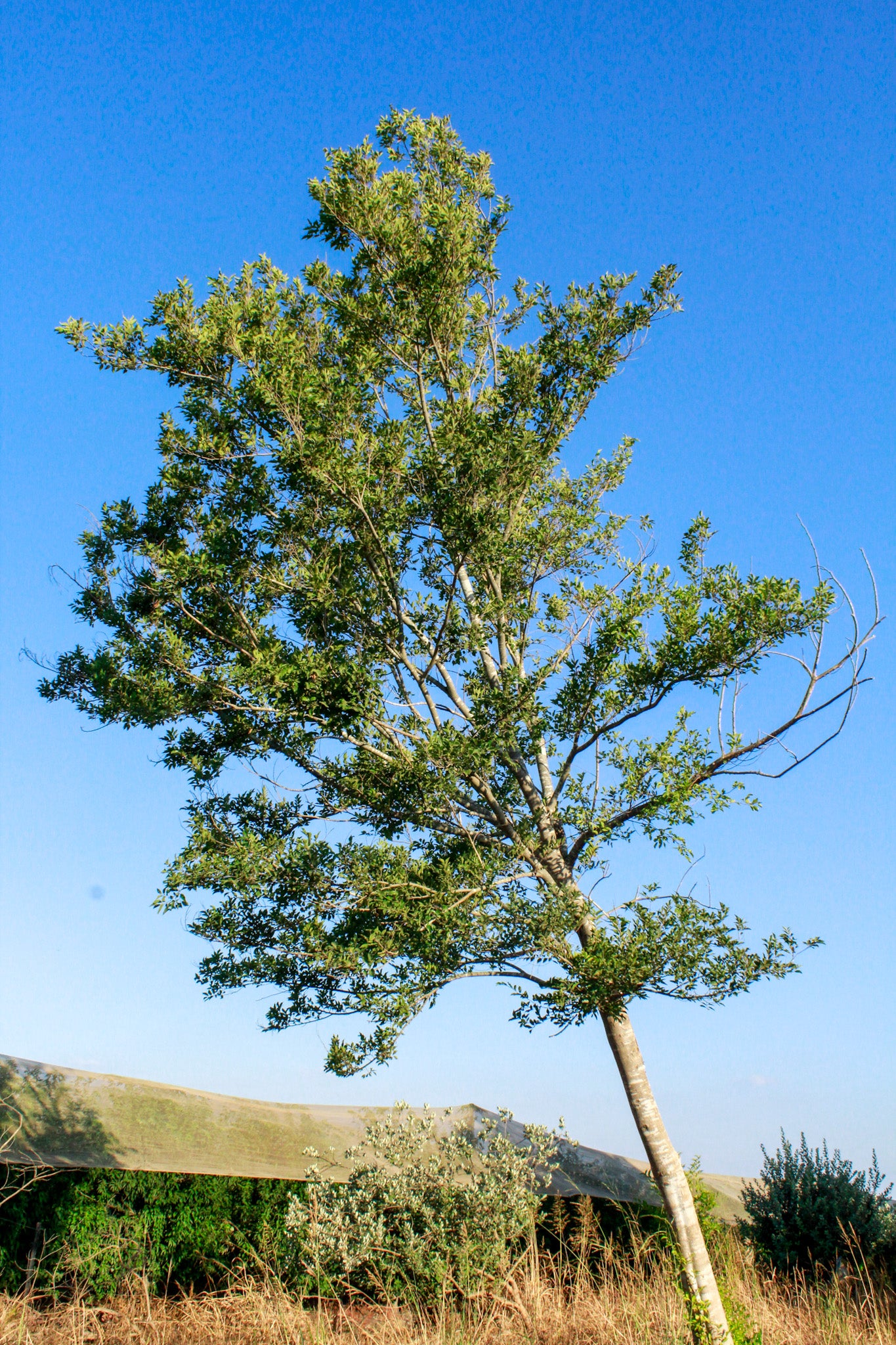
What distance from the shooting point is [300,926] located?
30.4ft

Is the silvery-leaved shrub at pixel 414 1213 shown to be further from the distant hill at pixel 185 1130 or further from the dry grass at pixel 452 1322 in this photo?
the distant hill at pixel 185 1130

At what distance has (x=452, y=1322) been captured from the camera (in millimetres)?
6797

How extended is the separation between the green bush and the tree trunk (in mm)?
4385

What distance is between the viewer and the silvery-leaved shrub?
28.8 feet

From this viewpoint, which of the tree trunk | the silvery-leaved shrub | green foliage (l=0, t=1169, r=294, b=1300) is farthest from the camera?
green foliage (l=0, t=1169, r=294, b=1300)

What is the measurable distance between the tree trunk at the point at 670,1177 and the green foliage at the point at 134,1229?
4181mm

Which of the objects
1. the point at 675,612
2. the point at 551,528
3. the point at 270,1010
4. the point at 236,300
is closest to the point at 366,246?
the point at 236,300

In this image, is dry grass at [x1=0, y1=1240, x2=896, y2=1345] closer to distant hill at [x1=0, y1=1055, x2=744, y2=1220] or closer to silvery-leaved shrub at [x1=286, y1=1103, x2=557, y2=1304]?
silvery-leaved shrub at [x1=286, y1=1103, x2=557, y2=1304]

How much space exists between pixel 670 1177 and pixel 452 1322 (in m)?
2.94

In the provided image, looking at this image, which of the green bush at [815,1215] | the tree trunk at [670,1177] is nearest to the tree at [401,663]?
the tree trunk at [670,1177]

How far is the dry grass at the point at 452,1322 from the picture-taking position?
6.37m

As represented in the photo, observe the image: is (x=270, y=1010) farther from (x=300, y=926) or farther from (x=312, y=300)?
(x=312, y=300)

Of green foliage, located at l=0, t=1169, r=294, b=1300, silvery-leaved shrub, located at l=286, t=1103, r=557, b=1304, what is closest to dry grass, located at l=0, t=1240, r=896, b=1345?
silvery-leaved shrub, located at l=286, t=1103, r=557, b=1304

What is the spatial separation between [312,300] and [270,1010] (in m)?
8.68
